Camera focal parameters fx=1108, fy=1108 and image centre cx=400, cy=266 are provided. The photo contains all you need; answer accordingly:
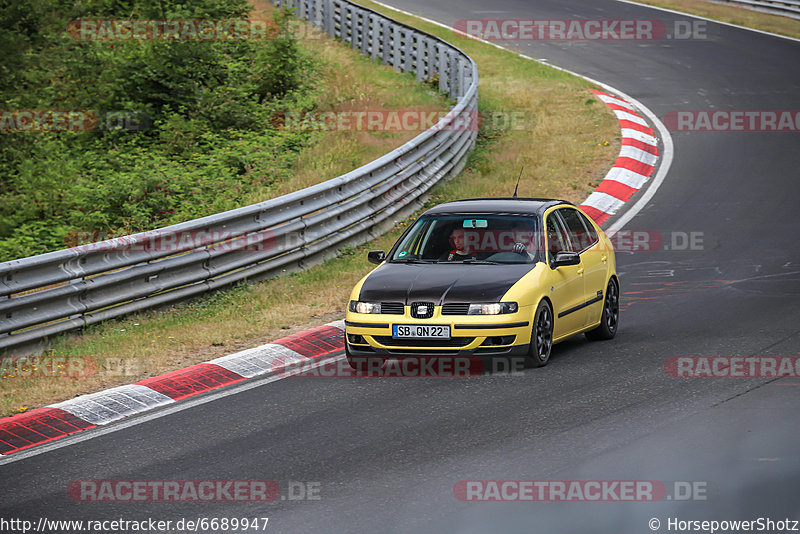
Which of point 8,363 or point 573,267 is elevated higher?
point 573,267

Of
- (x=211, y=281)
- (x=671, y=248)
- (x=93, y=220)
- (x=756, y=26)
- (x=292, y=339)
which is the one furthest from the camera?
(x=756, y=26)

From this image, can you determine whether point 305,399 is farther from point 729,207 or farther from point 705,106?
point 705,106

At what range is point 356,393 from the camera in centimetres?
944

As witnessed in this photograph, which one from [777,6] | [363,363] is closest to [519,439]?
[363,363]

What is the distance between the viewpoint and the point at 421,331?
973 centimetres

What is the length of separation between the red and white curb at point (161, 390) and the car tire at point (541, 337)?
6.98ft

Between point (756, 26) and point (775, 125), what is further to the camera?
point (756, 26)

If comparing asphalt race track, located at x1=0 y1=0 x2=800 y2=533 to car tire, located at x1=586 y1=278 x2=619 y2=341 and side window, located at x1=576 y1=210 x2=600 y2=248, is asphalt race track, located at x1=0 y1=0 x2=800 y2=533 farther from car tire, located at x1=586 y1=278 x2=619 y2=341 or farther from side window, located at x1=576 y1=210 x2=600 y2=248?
side window, located at x1=576 y1=210 x2=600 y2=248

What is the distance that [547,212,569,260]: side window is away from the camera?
1104 centimetres

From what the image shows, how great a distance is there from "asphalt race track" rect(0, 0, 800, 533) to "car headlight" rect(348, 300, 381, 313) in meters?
0.63

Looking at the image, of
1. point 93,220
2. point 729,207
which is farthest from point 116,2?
point 729,207

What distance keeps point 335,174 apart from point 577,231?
8008 mm

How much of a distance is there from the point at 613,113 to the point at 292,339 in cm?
1509

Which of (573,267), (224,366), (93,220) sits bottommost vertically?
(93,220)
